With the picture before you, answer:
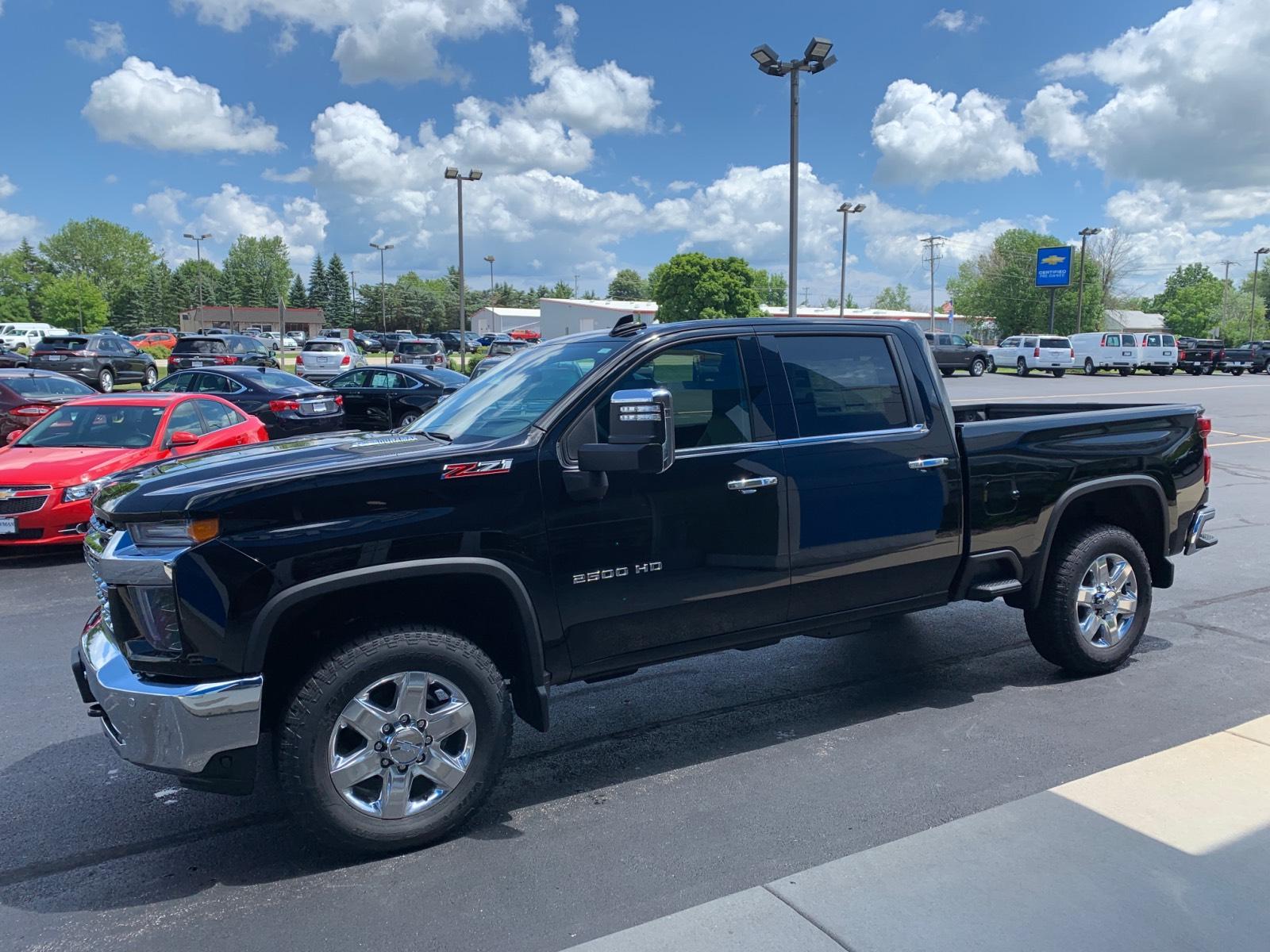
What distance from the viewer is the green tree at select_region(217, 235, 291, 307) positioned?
121562mm

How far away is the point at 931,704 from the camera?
4.88 metres

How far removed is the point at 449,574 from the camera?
11.1 ft

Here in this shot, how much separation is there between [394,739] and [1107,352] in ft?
150

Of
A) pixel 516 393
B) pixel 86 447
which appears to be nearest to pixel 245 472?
pixel 516 393

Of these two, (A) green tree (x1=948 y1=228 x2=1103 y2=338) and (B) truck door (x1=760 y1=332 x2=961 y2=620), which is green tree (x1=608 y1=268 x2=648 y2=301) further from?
(B) truck door (x1=760 y1=332 x2=961 y2=620)

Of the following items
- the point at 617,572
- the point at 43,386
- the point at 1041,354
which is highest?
the point at 1041,354

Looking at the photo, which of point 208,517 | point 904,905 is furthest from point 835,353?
point 208,517

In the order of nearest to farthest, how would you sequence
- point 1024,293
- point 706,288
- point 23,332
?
point 23,332, point 706,288, point 1024,293

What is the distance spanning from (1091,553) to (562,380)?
10.1ft

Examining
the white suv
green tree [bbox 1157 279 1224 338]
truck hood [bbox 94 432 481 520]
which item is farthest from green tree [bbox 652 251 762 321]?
green tree [bbox 1157 279 1224 338]

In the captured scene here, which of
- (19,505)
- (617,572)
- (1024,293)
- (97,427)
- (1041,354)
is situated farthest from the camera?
(1024,293)

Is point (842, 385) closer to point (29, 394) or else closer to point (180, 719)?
point (180, 719)

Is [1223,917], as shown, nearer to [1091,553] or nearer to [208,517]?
[1091,553]

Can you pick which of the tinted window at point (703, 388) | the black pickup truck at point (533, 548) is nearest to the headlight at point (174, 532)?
the black pickup truck at point (533, 548)
